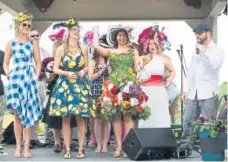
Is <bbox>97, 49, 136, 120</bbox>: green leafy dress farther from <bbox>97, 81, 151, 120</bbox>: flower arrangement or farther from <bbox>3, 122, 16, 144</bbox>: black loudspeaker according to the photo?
<bbox>3, 122, 16, 144</bbox>: black loudspeaker

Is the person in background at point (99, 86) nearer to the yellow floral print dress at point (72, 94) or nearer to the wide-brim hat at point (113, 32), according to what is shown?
the wide-brim hat at point (113, 32)

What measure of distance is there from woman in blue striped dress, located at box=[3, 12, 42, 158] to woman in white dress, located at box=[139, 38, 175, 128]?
1.60 metres

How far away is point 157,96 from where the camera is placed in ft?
25.2

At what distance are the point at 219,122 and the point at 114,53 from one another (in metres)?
1.41

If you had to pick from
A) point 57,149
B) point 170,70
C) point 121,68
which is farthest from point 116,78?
point 170,70

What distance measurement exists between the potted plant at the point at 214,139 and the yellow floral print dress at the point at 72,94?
126 centimetres

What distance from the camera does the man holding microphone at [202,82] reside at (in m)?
6.78

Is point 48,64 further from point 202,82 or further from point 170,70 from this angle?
point 202,82

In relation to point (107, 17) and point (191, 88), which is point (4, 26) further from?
point (191, 88)

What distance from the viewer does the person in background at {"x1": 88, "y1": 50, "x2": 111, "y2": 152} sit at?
740cm

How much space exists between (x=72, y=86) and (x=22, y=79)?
563mm

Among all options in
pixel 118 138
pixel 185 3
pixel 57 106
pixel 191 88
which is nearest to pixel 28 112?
pixel 57 106

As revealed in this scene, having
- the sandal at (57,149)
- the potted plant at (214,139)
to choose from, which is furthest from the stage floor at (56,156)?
the potted plant at (214,139)

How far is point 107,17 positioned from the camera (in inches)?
376
